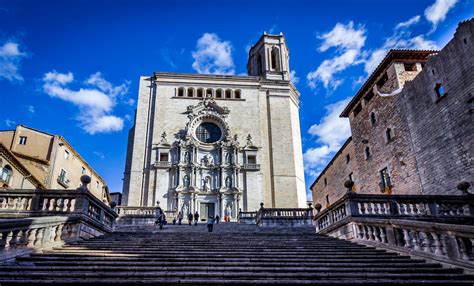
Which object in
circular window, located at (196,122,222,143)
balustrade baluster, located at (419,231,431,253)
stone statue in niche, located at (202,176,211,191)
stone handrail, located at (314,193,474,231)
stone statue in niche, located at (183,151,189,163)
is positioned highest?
circular window, located at (196,122,222,143)

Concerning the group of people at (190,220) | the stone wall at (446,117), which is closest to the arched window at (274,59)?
the group of people at (190,220)

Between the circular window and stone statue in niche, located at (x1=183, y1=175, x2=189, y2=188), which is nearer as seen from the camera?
stone statue in niche, located at (x1=183, y1=175, x2=189, y2=188)

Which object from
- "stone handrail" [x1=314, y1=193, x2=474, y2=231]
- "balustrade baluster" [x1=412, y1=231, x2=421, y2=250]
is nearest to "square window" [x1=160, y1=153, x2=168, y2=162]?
"stone handrail" [x1=314, y1=193, x2=474, y2=231]

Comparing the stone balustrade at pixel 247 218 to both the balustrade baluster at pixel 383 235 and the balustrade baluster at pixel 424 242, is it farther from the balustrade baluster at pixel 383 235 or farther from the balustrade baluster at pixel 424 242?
the balustrade baluster at pixel 424 242

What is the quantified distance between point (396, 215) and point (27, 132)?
3266 cm

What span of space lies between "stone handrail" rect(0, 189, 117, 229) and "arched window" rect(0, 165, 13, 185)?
52.3ft

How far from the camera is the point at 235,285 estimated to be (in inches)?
223

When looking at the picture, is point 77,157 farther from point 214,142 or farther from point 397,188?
point 397,188

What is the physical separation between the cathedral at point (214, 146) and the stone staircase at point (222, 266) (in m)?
21.2

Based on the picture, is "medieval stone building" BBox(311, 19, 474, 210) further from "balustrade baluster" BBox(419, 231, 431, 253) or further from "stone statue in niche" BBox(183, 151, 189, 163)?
"stone statue in niche" BBox(183, 151, 189, 163)

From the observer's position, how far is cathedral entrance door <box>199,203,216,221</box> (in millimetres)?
30094

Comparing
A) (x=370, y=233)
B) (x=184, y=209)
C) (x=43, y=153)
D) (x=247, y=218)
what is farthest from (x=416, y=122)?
(x=43, y=153)

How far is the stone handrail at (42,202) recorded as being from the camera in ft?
33.5

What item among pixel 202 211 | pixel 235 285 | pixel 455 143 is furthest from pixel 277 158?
pixel 235 285
